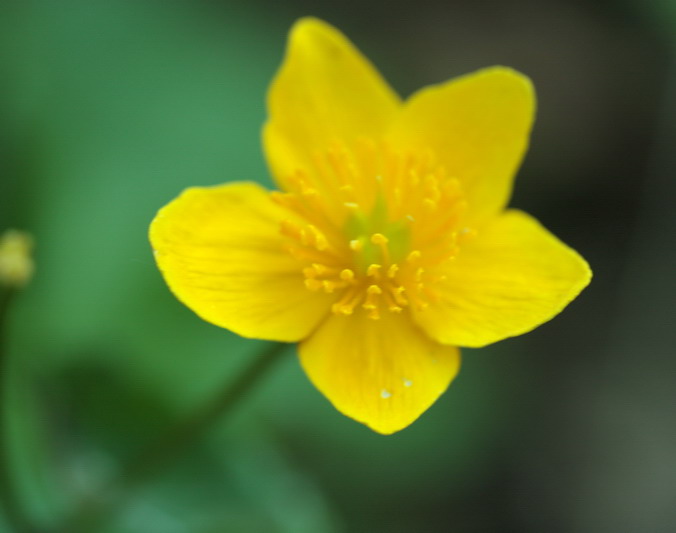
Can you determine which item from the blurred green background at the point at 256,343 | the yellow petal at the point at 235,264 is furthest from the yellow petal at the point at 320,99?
the blurred green background at the point at 256,343

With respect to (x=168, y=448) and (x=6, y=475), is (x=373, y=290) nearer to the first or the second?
(x=168, y=448)

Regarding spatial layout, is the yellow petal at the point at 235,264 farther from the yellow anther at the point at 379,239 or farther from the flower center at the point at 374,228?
the yellow anther at the point at 379,239

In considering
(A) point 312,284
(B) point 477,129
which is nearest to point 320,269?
(A) point 312,284

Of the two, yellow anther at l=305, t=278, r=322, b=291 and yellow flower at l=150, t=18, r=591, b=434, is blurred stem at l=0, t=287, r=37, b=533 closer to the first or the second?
yellow flower at l=150, t=18, r=591, b=434

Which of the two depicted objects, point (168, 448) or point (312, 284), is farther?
point (168, 448)

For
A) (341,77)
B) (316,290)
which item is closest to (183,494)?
(316,290)

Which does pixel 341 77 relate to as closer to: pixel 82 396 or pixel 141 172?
pixel 141 172
